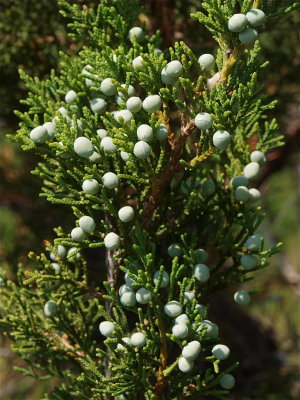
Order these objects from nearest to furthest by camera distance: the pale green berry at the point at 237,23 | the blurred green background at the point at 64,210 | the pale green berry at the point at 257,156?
1. the pale green berry at the point at 237,23
2. the pale green berry at the point at 257,156
3. the blurred green background at the point at 64,210

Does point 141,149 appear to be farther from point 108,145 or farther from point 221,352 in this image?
point 221,352

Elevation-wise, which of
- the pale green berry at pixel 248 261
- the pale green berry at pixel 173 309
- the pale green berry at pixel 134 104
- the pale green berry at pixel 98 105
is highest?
the pale green berry at pixel 98 105

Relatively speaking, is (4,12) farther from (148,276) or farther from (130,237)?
(148,276)

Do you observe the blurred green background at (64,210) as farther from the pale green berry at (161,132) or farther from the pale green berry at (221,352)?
the pale green berry at (161,132)

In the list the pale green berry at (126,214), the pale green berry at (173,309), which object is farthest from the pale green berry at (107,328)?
the pale green berry at (126,214)

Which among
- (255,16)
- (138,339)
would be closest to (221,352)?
(138,339)

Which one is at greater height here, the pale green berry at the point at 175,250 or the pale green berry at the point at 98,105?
the pale green berry at the point at 98,105
